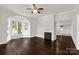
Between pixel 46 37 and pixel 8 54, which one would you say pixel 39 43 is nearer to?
pixel 46 37

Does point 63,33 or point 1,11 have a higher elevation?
point 1,11

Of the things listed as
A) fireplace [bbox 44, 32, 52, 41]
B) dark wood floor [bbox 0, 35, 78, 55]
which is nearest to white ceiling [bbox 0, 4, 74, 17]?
fireplace [bbox 44, 32, 52, 41]

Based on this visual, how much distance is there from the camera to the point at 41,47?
188 cm

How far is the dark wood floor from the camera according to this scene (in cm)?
185

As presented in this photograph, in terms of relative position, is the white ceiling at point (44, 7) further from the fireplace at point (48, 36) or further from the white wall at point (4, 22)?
the fireplace at point (48, 36)

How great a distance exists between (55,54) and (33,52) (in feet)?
1.26

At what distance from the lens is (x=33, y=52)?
6.17 ft

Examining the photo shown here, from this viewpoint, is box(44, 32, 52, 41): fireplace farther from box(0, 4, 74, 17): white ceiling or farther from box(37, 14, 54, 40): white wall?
box(0, 4, 74, 17): white ceiling

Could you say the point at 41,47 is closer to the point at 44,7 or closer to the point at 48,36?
the point at 48,36

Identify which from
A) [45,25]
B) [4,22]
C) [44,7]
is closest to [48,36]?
[45,25]

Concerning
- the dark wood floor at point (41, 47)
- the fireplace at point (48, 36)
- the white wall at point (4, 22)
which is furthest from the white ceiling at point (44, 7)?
the dark wood floor at point (41, 47)

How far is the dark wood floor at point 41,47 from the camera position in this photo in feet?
6.08
